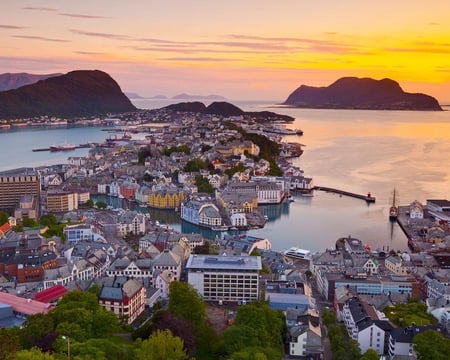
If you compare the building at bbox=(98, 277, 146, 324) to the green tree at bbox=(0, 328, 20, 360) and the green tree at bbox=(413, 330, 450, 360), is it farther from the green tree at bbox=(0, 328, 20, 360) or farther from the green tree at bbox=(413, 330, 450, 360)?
the green tree at bbox=(413, 330, 450, 360)

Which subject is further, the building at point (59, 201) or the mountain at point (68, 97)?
the mountain at point (68, 97)

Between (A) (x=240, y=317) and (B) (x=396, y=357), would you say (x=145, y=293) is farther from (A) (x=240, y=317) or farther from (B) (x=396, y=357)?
(B) (x=396, y=357)

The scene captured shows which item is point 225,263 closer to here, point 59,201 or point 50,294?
point 50,294

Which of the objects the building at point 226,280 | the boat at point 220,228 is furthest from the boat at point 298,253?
the boat at point 220,228

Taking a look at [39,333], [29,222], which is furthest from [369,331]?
[29,222]

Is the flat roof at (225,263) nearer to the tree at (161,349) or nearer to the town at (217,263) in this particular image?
the town at (217,263)
